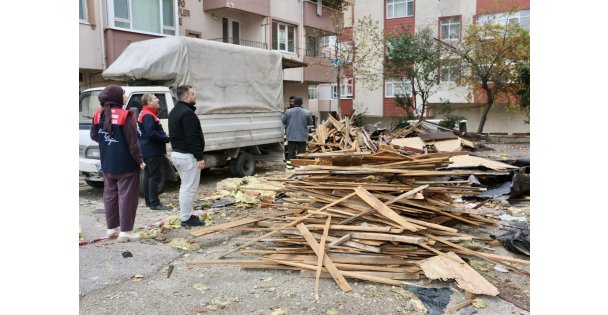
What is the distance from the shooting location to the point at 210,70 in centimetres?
A: 976

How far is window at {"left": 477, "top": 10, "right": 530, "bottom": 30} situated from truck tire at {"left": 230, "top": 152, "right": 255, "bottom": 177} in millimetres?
17629

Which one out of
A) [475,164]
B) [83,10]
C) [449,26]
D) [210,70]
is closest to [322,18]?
[449,26]

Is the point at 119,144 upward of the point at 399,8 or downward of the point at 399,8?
downward

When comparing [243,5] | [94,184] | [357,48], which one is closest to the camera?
[94,184]

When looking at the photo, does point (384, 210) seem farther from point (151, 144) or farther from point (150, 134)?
point (151, 144)

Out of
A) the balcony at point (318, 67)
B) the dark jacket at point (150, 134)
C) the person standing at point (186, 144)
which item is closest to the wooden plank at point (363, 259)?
the person standing at point (186, 144)

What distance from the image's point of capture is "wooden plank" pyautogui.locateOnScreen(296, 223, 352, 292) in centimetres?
400

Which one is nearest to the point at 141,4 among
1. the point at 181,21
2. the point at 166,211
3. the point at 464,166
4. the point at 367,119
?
the point at 181,21

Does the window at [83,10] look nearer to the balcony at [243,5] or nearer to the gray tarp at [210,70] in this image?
the balcony at [243,5]

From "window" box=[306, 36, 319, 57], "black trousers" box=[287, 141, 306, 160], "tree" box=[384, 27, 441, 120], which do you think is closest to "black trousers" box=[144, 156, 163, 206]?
"black trousers" box=[287, 141, 306, 160]

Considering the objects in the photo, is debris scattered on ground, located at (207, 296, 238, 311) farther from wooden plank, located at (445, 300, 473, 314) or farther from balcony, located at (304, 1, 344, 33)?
balcony, located at (304, 1, 344, 33)

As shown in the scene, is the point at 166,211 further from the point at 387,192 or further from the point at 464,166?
the point at 464,166

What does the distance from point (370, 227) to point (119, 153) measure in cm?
304

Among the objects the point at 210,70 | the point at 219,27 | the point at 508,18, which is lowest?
the point at 210,70
